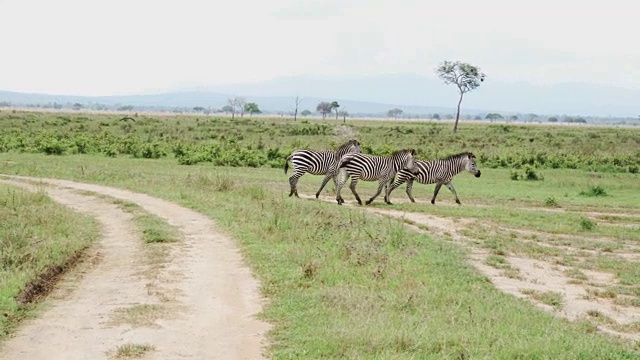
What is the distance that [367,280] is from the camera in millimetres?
10211

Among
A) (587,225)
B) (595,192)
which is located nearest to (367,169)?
(587,225)

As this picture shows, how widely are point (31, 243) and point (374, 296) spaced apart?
563cm

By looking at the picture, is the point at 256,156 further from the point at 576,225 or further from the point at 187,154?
the point at 576,225

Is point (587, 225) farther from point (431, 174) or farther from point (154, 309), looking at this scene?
point (154, 309)

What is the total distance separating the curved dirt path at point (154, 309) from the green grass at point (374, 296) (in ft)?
1.22

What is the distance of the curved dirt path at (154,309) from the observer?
23.8 ft

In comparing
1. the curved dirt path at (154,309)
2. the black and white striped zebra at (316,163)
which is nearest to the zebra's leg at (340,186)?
the black and white striped zebra at (316,163)

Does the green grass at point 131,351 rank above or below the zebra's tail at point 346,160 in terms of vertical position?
below

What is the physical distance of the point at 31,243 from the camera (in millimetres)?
11453

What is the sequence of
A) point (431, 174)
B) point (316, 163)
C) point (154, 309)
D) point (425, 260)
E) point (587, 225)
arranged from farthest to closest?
1. point (431, 174)
2. point (316, 163)
3. point (587, 225)
4. point (425, 260)
5. point (154, 309)

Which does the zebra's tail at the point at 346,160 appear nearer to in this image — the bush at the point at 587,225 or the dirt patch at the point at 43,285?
the bush at the point at 587,225

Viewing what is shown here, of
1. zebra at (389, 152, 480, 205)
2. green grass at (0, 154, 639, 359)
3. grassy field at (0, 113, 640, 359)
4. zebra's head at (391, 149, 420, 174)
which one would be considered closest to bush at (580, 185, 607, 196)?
grassy field at (0, 113, 640, 359)

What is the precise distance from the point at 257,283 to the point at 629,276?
642cm

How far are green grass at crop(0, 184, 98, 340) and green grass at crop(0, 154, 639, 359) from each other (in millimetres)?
2769
